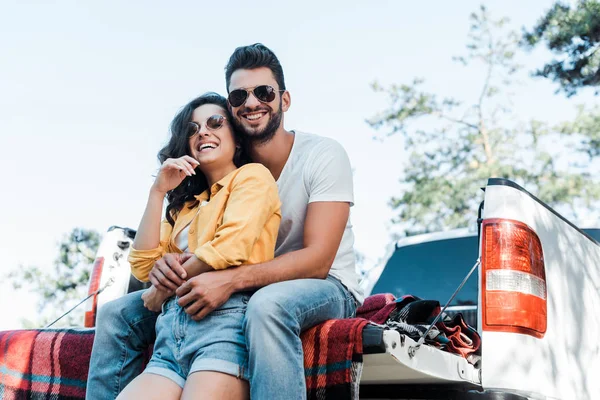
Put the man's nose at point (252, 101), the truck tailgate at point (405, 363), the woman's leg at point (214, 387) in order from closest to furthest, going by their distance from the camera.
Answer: the truck tailgate at point (405, 363) < the woman's leg at point (214, 387) < the man's nose at point (252, 101)

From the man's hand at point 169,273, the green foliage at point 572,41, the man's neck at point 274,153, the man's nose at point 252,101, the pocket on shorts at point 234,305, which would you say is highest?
the green foliage at point 572,41

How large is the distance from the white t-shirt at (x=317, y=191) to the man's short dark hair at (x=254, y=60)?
0.44 metres

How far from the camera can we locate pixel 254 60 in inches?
132

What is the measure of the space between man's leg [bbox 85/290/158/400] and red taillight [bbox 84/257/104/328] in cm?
152

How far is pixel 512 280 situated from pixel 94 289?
2674 mm

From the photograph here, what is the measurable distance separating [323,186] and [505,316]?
0.89 meters

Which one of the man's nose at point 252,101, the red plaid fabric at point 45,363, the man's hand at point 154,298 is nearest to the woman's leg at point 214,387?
the man's hand at point 154,298

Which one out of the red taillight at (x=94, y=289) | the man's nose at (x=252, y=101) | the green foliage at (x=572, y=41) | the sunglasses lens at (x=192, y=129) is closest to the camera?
the sunglasses lens at (x=192, y=129)

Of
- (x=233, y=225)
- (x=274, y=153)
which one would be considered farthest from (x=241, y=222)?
(x=274, y=153)

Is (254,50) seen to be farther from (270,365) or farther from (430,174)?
(430,174)

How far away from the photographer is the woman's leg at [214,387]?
7.36 ft

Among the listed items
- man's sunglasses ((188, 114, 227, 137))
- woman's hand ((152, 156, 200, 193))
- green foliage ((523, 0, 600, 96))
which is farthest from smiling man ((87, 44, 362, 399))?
green foliage ((523, 0, 600, 96))

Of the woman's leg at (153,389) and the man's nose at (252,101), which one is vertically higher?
the man's nose at (252,101)

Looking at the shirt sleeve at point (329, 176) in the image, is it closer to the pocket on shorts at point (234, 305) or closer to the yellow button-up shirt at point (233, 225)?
the yellow button-up shirt at point (233, 225)
